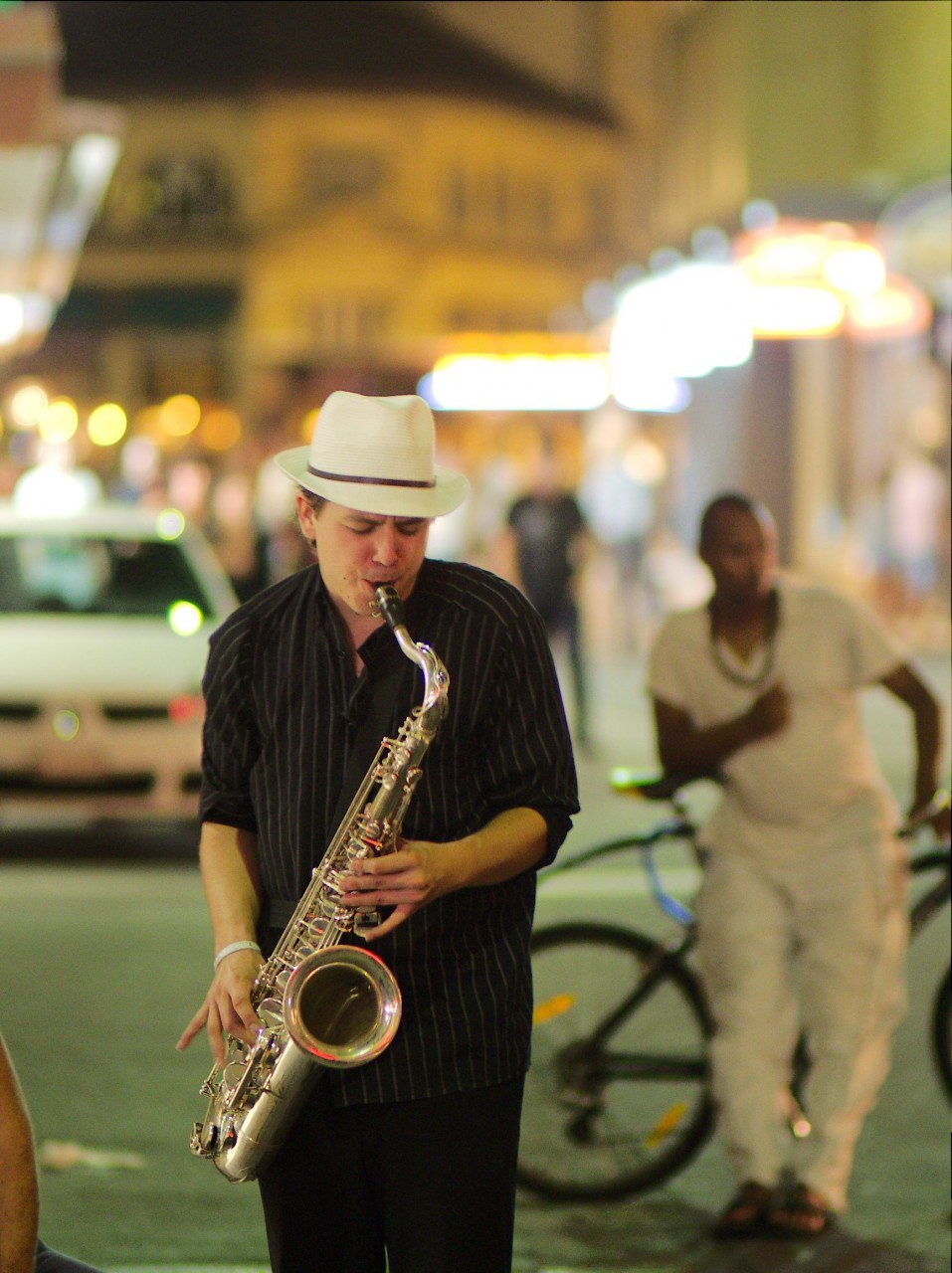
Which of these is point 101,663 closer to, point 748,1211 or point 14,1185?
point 748,1211

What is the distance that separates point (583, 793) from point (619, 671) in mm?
7283

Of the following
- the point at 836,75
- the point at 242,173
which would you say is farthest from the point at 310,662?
the point at 242,173

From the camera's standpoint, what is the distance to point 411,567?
9.31 ft

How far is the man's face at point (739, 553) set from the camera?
468cm

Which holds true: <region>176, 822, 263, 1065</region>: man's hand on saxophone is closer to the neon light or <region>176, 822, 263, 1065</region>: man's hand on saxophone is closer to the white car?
the white car

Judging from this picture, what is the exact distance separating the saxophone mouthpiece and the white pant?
2.20 meters

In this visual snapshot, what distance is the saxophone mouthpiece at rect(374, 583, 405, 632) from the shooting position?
2.71m

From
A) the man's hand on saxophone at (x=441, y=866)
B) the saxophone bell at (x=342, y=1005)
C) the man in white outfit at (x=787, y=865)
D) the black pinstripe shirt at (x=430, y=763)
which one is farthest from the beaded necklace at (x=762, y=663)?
the saxophone bell at (x=342, y=1005)

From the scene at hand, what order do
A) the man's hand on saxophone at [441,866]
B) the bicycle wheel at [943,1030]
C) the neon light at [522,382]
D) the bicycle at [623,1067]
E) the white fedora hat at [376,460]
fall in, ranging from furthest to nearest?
the neon light at [522,382] < the bicycle wheel at [943,1030] < the bicycle at [623,1067] < the white fedora hat at [376,460] < the man's hand on saxophone at [441,866]

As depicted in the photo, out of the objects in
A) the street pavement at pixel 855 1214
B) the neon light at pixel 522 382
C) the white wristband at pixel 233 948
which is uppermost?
the neon light at pixel 522 382

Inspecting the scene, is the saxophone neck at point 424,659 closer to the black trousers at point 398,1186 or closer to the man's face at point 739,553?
the black trousers at point 398,1186

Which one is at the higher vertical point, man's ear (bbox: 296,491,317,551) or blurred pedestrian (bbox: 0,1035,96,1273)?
man's ear (bbox: 296,491,317,551)

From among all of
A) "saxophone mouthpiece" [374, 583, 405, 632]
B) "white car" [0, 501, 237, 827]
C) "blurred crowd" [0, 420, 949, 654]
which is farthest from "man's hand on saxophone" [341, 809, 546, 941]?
"blurred crowd" [0, 420, 949, 654]

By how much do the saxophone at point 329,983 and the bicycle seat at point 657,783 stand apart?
6.71 ft
